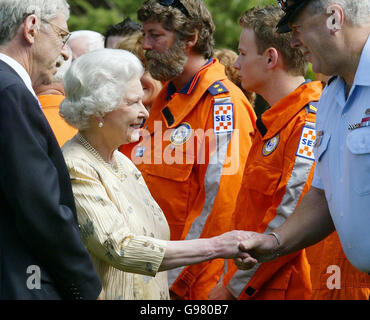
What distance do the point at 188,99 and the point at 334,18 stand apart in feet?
6.22

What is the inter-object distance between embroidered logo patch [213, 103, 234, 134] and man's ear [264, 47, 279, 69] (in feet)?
1.41

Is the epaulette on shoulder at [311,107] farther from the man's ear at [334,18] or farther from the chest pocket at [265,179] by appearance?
the man's ear at [334,18]

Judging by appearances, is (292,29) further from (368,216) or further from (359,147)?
(368,216)

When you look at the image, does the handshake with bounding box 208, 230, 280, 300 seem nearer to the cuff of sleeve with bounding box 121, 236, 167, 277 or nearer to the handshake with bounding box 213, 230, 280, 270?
the handshake with bounding box 213, 230, 280, 270

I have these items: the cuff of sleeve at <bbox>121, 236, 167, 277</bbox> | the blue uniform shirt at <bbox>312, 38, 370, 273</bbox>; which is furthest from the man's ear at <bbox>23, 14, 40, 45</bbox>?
the blue uniform shirt at <bbox>312, 38, 370, 273</bbox>

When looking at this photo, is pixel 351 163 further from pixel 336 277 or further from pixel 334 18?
pixel 336 277

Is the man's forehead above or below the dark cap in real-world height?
below

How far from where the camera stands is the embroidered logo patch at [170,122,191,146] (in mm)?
4793

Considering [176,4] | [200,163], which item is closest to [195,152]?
[200,163]

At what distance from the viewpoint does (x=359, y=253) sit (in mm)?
3092

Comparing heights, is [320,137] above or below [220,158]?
above

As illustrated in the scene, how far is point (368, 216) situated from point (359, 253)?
184 millimetres

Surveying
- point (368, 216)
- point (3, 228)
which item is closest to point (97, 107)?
point (3, 228)
